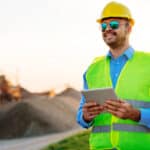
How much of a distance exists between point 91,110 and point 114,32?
25.3 inches

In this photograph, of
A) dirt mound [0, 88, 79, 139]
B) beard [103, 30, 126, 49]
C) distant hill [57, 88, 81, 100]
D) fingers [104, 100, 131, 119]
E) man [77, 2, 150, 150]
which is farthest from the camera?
distant hill [57, 88, 81, 100]

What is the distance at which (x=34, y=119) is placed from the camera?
42.6 meters

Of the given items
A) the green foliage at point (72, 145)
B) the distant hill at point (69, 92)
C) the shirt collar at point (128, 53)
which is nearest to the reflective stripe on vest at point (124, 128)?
the shirt collar at point (128, 53)

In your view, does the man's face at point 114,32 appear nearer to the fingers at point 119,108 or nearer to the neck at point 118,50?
the neck at point 118,50

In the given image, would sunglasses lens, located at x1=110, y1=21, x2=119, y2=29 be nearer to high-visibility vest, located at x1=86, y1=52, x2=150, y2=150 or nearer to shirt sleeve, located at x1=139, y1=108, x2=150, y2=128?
high-visibility vest, located at x1=86, y1=52, x2=150, y2=150

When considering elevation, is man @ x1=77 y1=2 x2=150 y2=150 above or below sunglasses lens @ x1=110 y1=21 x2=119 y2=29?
below

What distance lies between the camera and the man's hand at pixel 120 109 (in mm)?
4836

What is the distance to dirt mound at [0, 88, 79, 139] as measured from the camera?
3925 cm

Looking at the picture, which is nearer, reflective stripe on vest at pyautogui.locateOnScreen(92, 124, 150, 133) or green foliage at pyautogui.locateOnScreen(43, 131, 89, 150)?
reflective stripe on vest at pyautogui.locateOnScreen(92, 124, 150, 133)

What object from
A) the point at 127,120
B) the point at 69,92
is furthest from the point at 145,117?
the point at 69,92

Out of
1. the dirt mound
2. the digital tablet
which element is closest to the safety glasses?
the digital tablet

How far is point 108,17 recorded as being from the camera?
527 cm

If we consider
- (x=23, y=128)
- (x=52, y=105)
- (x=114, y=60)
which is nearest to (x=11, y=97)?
(x=52, y=105)

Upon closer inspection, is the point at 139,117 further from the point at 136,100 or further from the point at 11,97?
the point at 11,97
